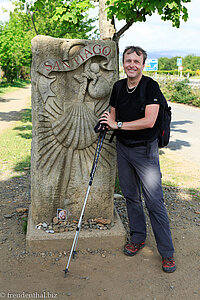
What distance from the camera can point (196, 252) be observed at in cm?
377

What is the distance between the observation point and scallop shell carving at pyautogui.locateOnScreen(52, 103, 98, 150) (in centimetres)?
362

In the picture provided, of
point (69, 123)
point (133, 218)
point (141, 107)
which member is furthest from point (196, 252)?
point (69, 123)

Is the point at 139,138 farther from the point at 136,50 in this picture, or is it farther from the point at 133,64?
the point at 136,50

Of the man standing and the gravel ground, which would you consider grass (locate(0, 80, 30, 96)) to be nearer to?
the gravel ground

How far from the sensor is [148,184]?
3293 mm

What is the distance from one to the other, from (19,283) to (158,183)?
68.3 inches

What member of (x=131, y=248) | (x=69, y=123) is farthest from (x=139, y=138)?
→ (x=131, y=248)

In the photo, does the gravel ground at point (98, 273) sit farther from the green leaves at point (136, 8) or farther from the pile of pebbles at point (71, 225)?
the green leaves at point (136, 8)

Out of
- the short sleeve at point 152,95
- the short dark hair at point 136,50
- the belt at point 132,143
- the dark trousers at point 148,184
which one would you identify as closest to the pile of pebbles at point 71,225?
the dark trousers at point 148,184

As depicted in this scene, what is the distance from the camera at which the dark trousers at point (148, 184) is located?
3.28 m

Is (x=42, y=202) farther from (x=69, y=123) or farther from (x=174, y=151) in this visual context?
(x=174, y=151)

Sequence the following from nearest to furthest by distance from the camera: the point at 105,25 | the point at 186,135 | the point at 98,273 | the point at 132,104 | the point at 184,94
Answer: the point at 132,104 < the point at 98,273 < the point at 105,25 < the point at 186,135 < the point at 184,94

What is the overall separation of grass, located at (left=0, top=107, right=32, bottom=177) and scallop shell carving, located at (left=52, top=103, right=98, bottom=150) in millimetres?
3176

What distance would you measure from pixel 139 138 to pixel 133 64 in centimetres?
75
